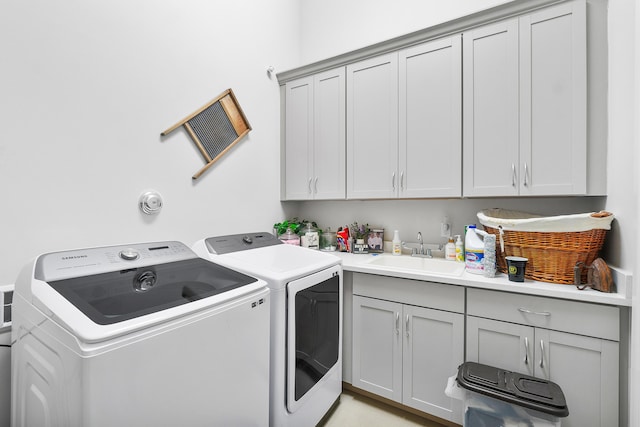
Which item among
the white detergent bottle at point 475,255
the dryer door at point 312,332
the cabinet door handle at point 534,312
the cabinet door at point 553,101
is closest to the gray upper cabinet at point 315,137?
the dryer door at point 312,332

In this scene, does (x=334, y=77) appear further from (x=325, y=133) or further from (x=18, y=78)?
(x=18, y=78)

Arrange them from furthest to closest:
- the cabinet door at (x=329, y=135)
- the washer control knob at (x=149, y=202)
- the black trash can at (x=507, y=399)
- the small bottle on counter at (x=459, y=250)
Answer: the cabinet door at (x=329, y=135)
the small bottle on counter at (x=459, y=250)
the washer control knob at (x=149, y=202)
the black trash can at (x=507, y=399)

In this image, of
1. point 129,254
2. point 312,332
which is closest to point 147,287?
point 129,254

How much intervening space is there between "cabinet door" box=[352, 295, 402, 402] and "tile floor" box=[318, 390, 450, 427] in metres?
0.13

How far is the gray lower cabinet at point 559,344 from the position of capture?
1295 millimetres

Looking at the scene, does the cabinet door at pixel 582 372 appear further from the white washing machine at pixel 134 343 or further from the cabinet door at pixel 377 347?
the white washing machine at pixel 134 343

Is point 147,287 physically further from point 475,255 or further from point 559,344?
point 559,344

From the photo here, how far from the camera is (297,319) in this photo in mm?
1442

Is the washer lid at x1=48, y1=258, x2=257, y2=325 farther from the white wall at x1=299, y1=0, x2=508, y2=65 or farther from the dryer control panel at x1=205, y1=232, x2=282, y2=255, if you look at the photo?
the white wall at x1=299, y1=0, x2=508, y2=65

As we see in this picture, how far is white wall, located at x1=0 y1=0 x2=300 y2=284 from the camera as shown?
3.89 feet

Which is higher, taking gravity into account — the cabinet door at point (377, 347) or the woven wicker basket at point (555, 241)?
the woven wicker basket at point (555, 241)

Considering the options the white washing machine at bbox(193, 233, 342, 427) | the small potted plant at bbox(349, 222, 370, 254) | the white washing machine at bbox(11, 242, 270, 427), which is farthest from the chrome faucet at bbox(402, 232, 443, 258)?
the white washing machine at bbox(11, 242, 270, 427)

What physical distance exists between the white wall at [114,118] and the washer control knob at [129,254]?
24 cm

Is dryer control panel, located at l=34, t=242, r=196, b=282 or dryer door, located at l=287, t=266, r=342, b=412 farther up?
dryer control panel, located at l=34, t=242, r=196, b=282
